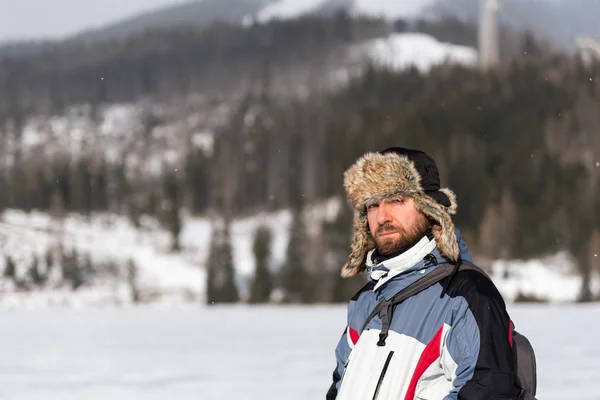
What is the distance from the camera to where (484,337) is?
1864 mm

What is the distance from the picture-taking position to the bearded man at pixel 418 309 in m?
1.88

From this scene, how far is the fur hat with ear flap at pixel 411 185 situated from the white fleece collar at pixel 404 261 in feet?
0.10

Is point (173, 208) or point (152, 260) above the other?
point (173, 208)

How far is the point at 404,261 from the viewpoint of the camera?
2010 mm

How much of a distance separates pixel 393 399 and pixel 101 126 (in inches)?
4972

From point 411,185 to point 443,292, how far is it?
0.93 ft

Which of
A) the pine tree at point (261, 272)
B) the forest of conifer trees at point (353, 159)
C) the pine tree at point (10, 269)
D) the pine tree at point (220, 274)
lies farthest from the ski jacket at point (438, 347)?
the pine tree at point (10, 269)

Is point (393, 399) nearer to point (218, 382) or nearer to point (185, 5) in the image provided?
point (218, 382)

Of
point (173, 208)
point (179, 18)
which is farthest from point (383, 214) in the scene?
point (179, 18)

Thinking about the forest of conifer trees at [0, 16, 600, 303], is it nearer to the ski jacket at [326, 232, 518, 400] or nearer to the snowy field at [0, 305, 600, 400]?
the snowy field at [0, 305, 600, 400]

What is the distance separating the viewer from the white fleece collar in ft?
6.59

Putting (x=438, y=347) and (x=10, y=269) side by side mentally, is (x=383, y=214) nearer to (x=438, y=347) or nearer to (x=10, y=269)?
(x=438, y=347)

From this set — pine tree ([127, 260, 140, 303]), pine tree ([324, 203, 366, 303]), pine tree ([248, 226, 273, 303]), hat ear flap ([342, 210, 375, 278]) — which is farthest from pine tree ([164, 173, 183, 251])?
hat ear flap ([342, 210, 375, 278])

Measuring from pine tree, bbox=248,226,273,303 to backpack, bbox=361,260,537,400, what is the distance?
56784 millimetres
